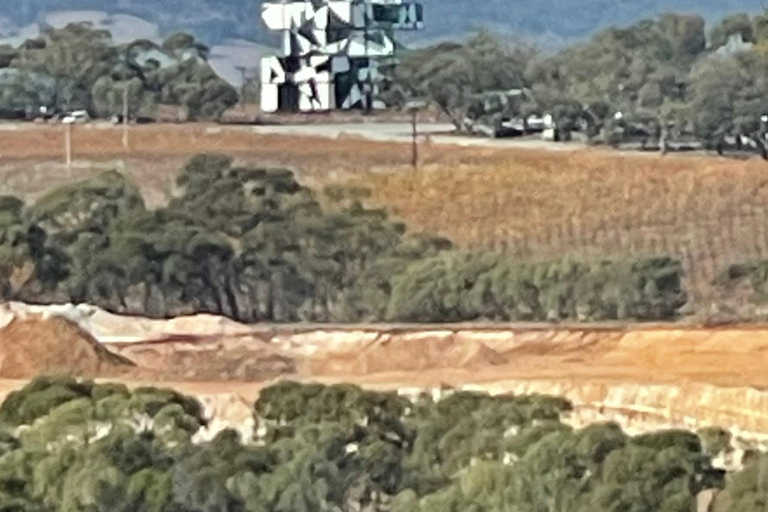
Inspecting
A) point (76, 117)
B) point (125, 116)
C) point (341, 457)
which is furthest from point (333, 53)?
point (341, 457)

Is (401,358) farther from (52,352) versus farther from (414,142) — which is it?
(52,352)

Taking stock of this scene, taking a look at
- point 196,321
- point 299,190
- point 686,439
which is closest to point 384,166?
point 299,190

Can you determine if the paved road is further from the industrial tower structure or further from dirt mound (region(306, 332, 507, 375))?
dirt mound (region(306, 332, 507, 375))

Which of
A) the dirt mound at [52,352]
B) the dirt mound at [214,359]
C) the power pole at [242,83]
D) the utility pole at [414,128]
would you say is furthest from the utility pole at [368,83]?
the dirt mound at [52,352]

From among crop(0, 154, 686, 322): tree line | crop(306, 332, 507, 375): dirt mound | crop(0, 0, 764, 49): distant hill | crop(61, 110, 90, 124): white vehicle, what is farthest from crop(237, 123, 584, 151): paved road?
crop(306, 332, 507, 375): dirt mound

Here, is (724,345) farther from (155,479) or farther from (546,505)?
(155,479)

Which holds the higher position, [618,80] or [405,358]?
[618,80]

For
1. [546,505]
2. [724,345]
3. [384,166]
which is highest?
[384,166]
